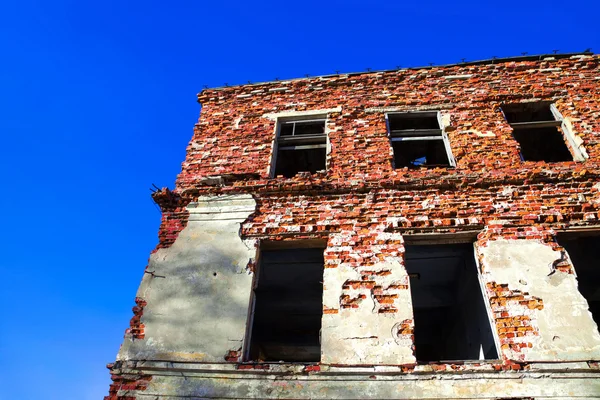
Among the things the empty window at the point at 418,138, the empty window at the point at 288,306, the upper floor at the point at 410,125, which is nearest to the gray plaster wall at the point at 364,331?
the upper floor at the point at 410,125

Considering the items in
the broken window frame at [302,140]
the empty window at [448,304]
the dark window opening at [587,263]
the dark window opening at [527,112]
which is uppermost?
the dark window opening at [527,112]

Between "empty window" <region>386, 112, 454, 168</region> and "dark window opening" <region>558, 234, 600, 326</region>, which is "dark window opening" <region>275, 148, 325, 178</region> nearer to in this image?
"empty window" <region>386, 112, 454, 168</region>

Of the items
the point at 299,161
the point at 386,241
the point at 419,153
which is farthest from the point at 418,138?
the point at 299,161

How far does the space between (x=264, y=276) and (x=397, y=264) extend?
366cm

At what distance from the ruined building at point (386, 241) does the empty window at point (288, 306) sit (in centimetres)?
6

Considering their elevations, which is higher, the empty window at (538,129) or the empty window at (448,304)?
the empty window at (538,129)

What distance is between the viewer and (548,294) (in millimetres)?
5496

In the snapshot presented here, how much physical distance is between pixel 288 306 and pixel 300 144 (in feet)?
12.1

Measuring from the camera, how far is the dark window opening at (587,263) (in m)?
7.74

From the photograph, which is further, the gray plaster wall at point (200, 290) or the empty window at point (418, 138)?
the empty window at point (418, 138)

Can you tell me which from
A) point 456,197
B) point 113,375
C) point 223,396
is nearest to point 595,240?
point 456,197

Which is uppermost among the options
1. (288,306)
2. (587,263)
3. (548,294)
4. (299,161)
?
(299,161)

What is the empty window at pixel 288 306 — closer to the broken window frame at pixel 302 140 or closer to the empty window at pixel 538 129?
the broken window frame at pixel 302 140

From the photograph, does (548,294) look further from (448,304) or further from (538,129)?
(538,129)
